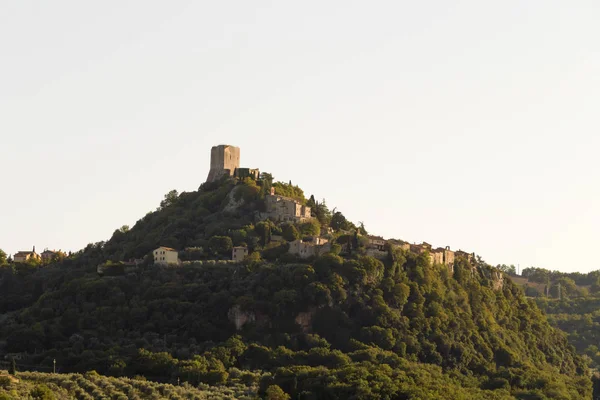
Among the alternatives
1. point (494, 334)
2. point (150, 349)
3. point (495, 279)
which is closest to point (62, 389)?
point (150, 349)

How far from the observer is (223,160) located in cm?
12581

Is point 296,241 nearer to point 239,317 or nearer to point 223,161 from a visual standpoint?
point 239,317

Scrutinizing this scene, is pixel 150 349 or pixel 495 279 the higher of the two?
pixel 495 279

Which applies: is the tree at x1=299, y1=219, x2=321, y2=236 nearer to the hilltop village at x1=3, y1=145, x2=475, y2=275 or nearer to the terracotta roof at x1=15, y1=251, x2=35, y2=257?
the hilltop village at x1=3, y1=145, x2=475, y2=275

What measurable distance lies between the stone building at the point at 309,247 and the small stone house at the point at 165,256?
30.7 feet

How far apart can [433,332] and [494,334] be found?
8.19 m

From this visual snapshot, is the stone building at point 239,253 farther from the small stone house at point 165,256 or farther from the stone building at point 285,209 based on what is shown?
the stone building at point 285,209

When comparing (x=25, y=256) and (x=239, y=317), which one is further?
(x=25, y=256)

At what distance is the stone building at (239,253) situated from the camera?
344ft

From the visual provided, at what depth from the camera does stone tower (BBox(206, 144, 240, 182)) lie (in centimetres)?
12556

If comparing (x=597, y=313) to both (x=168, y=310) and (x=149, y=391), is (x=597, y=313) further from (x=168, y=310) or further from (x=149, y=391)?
(x=149, y=391)

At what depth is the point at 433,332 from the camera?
98.9m

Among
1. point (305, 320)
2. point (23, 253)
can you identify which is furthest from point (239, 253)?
point (23, 253)

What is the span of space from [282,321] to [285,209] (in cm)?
2089
